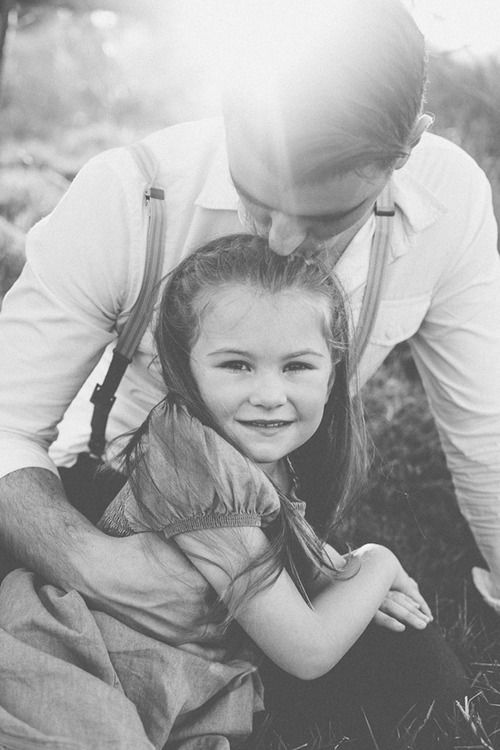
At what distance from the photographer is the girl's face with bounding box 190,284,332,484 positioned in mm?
1971

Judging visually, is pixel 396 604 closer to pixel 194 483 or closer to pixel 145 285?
pixel 194 483

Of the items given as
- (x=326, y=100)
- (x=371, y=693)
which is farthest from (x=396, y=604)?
(x=326, y=100)

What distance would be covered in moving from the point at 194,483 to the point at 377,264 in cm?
86

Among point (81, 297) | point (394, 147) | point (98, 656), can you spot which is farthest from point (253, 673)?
point (394, 147)

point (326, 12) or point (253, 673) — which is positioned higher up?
point (326, 12)

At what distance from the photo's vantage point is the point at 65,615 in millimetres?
1907

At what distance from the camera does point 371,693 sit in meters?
2.22

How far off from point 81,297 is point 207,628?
2.74 ft

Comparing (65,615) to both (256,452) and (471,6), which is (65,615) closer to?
(256,452)

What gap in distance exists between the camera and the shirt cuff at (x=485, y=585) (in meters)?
2.75

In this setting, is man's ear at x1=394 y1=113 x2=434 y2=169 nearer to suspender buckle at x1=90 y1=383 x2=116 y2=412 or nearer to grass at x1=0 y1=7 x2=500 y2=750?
grass at x1=0 y1=7 x2=500 y2=750

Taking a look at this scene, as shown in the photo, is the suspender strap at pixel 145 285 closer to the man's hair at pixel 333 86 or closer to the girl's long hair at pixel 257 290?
the girl's long hair at pixel 257 290

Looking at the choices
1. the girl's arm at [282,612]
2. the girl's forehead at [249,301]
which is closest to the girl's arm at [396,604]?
the girl's arm at [282,612]

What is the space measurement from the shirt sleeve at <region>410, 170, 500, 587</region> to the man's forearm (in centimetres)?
112
